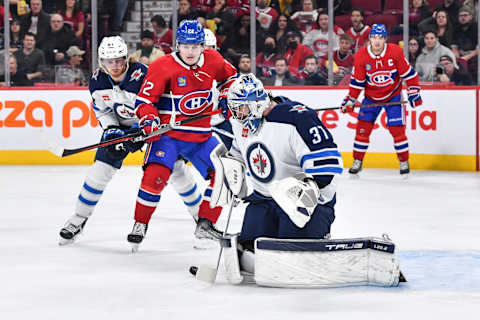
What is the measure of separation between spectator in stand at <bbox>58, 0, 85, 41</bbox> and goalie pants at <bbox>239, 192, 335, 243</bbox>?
5.73m

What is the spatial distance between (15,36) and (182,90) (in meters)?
4.79

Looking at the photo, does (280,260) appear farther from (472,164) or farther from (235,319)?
(472,164)

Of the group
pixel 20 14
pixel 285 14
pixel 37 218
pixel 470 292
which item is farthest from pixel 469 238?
pixel 20 14

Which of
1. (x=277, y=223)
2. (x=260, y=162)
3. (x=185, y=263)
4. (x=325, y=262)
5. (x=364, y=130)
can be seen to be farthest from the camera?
(x=364, y=130)

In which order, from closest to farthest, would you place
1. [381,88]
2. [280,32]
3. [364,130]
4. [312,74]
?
1. [381,88]
2. [364,130]
3. [312,74]
4. [280,32]

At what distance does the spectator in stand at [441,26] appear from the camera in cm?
854

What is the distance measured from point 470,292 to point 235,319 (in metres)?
0.89

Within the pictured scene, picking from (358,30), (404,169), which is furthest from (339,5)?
(404,169)

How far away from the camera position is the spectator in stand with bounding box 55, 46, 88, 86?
351 inches

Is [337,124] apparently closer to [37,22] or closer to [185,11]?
[185,11]

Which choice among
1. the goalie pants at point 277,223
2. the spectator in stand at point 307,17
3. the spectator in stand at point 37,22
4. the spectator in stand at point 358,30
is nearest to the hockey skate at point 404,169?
the spectator in stand at point 358,30

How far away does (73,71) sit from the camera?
352 inches

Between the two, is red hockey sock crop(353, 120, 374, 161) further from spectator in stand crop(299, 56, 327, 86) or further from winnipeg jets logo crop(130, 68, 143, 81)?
winnipeg jets logo crop(130, 68, 143, 81)

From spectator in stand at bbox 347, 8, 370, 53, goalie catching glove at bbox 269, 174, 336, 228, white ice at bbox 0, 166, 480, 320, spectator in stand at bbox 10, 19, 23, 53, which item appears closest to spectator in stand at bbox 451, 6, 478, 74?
spectator in stand at bbox 347, 8, 370, 53
